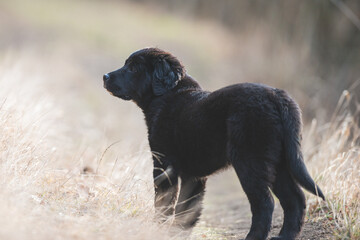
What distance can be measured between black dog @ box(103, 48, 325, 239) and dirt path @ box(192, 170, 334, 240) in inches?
19.7

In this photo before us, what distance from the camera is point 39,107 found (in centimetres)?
577

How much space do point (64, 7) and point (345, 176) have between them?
1508cm

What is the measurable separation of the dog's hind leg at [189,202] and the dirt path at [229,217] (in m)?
0.17

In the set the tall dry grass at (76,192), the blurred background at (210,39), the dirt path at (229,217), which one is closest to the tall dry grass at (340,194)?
the tall dry grass at (76,192)

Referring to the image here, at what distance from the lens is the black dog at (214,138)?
3.66 metres

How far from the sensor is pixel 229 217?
19.4 ft

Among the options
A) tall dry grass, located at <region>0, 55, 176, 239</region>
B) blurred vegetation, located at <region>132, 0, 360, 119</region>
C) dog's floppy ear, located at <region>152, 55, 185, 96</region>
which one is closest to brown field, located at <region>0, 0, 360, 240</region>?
tall dry grass, located at <region>0, 55, 176, 239</region>

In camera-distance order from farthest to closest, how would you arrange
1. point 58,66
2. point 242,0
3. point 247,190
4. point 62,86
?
1. point 242,0
2. point 58,66
3. point 62,86
4. point 247,190

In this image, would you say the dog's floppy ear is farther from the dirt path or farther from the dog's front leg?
the dirt path

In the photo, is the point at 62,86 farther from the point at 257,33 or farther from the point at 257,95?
the point at 257,95

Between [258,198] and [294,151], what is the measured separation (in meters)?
0.42

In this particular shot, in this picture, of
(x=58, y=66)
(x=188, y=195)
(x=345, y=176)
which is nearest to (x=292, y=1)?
(x=58, y=66)

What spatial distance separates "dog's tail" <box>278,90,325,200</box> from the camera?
3621 mm

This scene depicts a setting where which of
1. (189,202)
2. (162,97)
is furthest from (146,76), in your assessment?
(189,202)
